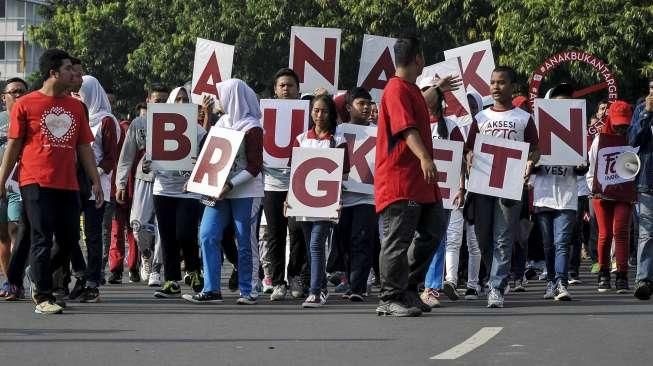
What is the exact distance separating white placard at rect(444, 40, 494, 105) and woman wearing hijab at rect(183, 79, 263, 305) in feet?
12.3

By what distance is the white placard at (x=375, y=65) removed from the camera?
53.0 feet

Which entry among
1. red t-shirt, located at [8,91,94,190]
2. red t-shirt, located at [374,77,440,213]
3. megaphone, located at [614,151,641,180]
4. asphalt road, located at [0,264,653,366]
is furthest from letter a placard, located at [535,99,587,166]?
red t-shirt, located at [8,91,94,190]

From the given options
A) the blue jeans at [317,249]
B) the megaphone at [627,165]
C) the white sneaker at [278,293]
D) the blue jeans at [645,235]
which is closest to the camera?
the blue jeans at [317,249]

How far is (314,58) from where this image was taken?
16.0m

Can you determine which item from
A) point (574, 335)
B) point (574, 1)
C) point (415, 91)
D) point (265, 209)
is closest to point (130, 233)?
point (265, 209)

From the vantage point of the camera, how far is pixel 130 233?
17.0 m

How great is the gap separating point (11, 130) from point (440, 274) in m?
3.64

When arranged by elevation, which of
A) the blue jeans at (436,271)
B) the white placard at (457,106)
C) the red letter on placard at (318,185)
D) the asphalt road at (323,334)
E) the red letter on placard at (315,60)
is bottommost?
the asphalt road at (323,334)

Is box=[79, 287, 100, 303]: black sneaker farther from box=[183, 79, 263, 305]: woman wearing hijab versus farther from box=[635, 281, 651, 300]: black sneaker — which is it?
box=[635, 281, 651, 300]: black sneaker

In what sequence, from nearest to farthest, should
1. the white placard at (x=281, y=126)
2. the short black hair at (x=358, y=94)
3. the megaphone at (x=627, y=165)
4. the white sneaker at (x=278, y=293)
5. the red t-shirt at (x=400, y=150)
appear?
1. the red t-shirt at (x=400, y=150)
2. the white sneaker at (x=278, y=293)
3. the short black hair at (x=358, y=94)
4. the white placard at (x=281, y=126)
5. the megaphone at (x=627, y=165)

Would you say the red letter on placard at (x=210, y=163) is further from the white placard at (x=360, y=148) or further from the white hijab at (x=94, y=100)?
the white hijab at (x=94, y=100)

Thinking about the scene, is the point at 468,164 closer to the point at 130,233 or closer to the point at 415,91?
the point at 415,91

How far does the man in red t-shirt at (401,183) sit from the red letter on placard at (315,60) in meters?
4.28

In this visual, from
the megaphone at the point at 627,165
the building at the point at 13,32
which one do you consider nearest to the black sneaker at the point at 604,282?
the megaphone at the point at 627,165
